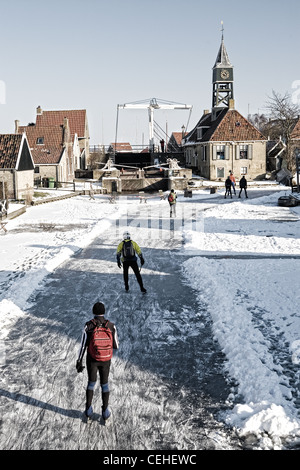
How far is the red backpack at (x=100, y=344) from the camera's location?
230 inches

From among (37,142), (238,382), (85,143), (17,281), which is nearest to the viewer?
(238,382)

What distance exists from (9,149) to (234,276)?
26.0 metres

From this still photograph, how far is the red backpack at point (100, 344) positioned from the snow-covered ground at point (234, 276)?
4.64 ft

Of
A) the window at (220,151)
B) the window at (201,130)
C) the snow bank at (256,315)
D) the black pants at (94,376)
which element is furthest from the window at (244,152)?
the black pants at (94,376)

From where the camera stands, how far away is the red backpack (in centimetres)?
585

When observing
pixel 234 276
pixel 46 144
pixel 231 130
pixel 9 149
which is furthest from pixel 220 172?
pixel 234 276

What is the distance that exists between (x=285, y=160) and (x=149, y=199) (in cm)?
2525

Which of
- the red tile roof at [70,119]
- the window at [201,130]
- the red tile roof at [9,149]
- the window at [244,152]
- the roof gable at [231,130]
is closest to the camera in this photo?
the red tile roof at [9,149]

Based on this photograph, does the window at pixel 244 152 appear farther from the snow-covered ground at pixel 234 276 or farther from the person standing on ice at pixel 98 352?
the person standing on ice at pixel 98 352

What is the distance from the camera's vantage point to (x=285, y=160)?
2140 inches

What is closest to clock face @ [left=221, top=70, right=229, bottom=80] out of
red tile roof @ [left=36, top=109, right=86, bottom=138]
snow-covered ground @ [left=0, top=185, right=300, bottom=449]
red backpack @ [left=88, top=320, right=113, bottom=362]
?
red tile roof @ [left=36, top=109, right=86, bottom=138]

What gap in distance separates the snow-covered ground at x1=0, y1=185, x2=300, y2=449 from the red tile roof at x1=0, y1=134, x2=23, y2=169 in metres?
5.83

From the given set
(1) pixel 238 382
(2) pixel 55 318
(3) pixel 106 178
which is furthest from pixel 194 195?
(1) pixel 238 382
